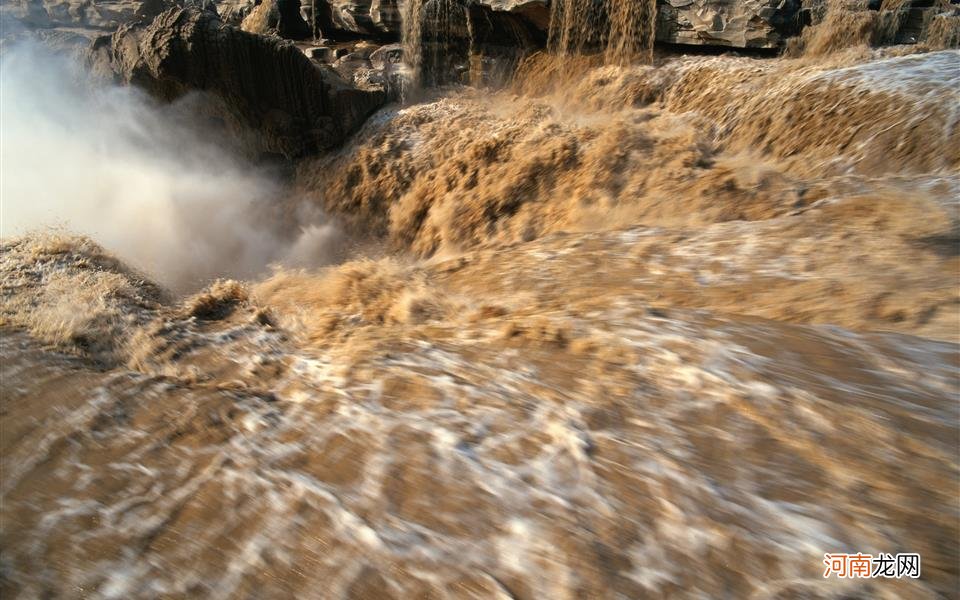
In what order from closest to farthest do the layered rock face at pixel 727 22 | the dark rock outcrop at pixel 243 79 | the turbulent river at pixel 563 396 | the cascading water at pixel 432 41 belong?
the turbulent river at pixel 563 396, the dark rock outcrop at pixel 243 79, the layered rock face at pixel 727 22, the cascading water at pixel 432 41

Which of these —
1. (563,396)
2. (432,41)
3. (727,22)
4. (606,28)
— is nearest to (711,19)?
(727,22)

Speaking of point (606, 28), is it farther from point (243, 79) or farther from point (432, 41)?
point (243, 79)

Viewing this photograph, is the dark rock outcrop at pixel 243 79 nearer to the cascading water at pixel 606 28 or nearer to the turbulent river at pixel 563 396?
the turbulent river at pixel 563 396

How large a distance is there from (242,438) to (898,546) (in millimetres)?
1909

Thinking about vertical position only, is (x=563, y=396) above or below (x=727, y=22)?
below

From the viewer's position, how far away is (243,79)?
561 cm

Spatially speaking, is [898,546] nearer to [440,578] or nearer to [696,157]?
[440,578]

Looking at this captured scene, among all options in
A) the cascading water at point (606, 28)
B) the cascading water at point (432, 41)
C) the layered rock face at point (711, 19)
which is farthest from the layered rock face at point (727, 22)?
the cascading water at point (432, 41)

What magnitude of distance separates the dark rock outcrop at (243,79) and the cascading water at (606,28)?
2.21 metres

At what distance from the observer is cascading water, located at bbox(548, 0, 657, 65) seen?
5.73 m

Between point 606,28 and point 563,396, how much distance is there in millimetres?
5292

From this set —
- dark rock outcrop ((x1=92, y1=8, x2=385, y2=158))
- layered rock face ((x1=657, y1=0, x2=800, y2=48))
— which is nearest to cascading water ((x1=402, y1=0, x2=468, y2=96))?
dark rock outcrop ((x1=92, y1=8, x2=385, y2=158))

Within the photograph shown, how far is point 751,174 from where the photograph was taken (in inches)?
146

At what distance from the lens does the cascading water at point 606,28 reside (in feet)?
18.8
